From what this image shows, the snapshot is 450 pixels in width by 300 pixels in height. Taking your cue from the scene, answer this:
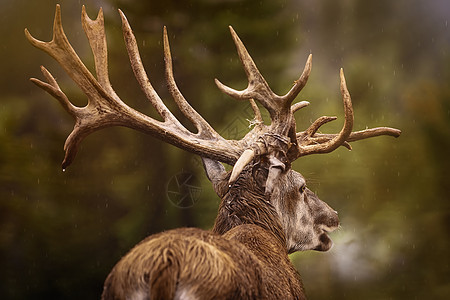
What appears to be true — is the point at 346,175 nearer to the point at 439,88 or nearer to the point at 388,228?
the point at 388,228

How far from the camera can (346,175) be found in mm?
3809

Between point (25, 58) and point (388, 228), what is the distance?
2878 millimetres

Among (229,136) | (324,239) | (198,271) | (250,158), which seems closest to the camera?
(198,271)

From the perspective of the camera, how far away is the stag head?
6.60ft

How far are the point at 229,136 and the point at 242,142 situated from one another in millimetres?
1262

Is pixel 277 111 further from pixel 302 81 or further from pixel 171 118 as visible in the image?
pixel 171 118


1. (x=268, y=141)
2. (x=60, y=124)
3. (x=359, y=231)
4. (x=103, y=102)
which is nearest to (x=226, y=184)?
(x=268, y=141)

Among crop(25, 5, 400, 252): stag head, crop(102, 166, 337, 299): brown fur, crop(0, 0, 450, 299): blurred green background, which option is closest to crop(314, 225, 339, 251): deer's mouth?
crop(25, 5, 400, 252): stag head

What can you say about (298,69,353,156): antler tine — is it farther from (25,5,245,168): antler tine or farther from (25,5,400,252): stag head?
(25,5,245,168): antler tine

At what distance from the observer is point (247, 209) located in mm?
1985

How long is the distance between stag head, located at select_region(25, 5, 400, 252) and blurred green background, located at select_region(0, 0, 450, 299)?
1267 millimetres

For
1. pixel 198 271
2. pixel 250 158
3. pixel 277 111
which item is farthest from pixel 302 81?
pixel 198 271

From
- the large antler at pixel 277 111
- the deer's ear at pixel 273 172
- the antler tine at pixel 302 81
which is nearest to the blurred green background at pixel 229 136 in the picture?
the large antler at pixel 277 111

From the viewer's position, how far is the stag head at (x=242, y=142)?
2.01m
